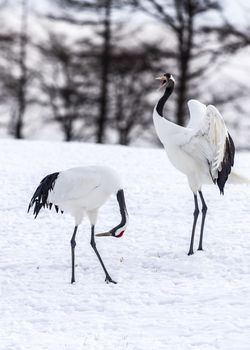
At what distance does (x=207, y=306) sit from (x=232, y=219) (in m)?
3.22

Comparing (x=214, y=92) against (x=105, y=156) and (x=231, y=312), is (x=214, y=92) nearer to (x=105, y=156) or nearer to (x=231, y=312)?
(x=105, y=156)

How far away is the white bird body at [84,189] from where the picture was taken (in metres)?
7.50

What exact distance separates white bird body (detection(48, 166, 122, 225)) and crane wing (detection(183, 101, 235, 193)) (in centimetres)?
101

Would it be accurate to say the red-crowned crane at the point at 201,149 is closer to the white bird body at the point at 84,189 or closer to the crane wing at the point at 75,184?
the white bird body at the point at 84,189

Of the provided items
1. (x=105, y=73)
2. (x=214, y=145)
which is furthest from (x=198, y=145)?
(x=105, y=73)

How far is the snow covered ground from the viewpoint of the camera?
20.1ft

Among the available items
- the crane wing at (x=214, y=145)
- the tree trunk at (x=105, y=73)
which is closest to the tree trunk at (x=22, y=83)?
the tree trunk at (x=105, y=73)

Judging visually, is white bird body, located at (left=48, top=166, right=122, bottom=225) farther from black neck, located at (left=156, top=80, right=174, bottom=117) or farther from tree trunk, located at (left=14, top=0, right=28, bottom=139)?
tree trunk, located at (left=14, top=0, right=28, bottom=139)

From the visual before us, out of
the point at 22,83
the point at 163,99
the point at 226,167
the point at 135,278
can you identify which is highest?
the point at 163,99

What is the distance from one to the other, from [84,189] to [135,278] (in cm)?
102

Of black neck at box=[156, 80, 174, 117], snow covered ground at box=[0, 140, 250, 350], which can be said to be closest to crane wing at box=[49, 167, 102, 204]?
snow covered ground at box=[0, 140, 250, 350]

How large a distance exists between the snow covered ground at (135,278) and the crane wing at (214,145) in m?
0.89

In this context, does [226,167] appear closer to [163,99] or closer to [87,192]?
[163,99]

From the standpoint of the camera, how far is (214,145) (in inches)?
314
